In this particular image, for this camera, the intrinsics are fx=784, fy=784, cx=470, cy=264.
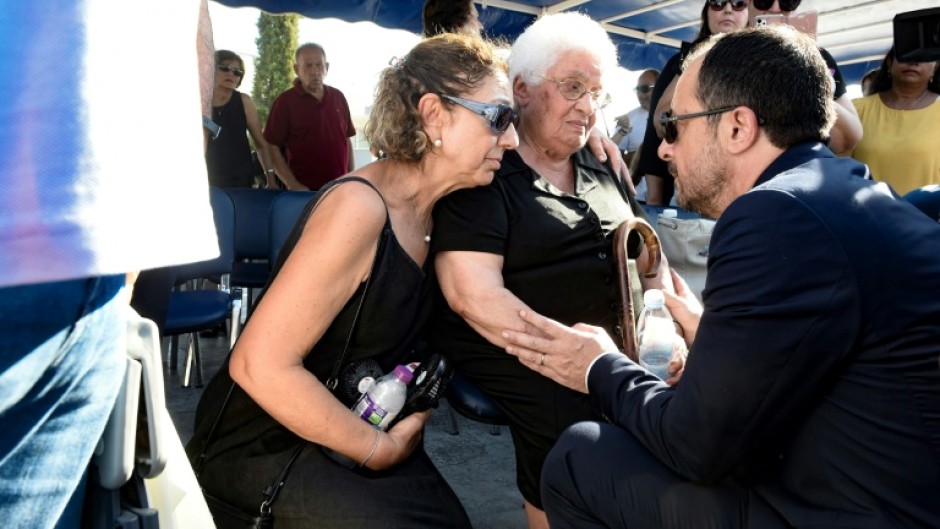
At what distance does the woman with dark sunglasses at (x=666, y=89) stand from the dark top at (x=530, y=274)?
1.21 meters

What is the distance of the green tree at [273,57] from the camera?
2694cm

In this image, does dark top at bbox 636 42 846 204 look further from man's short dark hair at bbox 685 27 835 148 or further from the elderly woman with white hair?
man's short dark hair at bbox 685 27 835 148

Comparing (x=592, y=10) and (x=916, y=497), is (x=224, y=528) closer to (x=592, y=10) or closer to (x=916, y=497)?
(x=916, y=497)

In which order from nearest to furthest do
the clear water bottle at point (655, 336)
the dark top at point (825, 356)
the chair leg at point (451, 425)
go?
the dark top at point (825, 356)
the clear water bottle at point (655, 336)
the chair leg at point (451, 425)

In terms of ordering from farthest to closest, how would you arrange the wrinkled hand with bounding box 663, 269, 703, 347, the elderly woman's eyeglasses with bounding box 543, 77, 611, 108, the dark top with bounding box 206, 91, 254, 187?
the dark top with bounding box 206, 91, 254, 187, the elderly woman's eyeglasses with bounding box 543, 77, 611, 108, the wrinkled hand with bounding box 663, 269, 703, 347

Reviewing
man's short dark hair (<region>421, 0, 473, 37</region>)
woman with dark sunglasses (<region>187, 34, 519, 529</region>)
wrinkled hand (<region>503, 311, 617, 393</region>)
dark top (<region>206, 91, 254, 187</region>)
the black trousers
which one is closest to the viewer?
the black trousers

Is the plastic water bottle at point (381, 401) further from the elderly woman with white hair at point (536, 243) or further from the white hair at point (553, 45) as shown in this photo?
the white hair at point (553, 45)

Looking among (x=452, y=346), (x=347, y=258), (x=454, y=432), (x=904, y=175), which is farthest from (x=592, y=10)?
(x=347, y=258)

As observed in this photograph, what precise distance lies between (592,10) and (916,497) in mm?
6169

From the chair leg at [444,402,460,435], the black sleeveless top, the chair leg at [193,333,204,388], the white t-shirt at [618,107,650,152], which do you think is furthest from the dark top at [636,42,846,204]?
the white t-shirt at [618,107,650,152]

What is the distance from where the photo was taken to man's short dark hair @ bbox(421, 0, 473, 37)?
3.40 m

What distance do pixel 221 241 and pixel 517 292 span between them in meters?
2.35

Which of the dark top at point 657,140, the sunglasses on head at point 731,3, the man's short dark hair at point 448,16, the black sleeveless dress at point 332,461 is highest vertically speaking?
the sunglasses on head at point 731,3

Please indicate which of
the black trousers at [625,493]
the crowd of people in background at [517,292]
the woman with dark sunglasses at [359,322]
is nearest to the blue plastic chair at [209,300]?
the crowd of people in background at [517,292]
